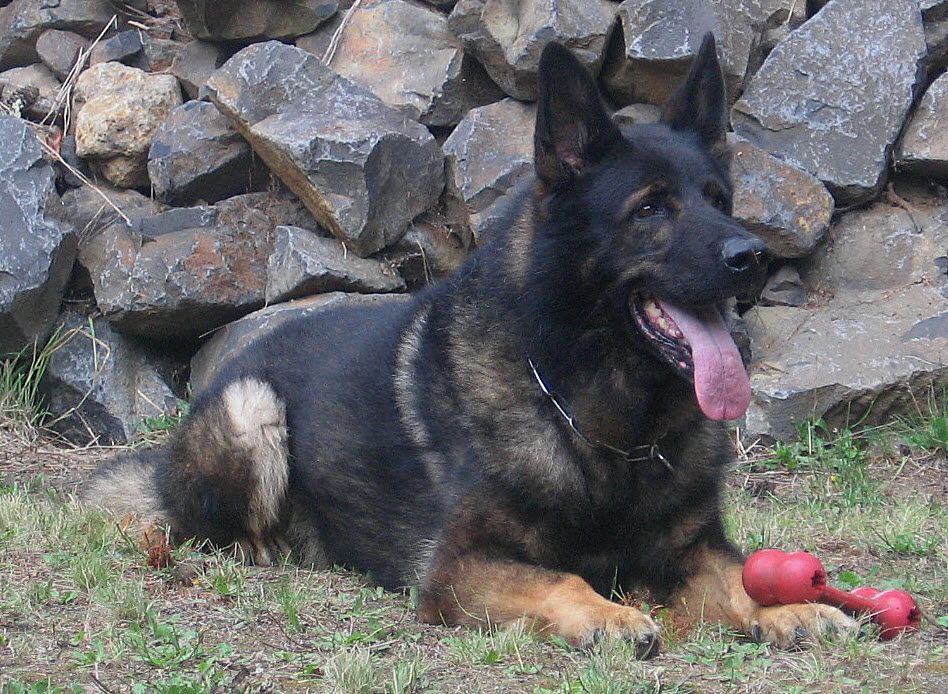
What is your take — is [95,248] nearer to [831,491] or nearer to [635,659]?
[831,491]

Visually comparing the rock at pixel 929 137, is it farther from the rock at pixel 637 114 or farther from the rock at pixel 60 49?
the rock at pixel 60 49

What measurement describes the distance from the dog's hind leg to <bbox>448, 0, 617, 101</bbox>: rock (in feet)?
10.5

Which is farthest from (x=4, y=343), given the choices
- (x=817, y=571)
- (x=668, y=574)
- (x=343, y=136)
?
(x=817, y=571)

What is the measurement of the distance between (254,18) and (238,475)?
168 inches

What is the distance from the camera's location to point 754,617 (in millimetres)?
3672

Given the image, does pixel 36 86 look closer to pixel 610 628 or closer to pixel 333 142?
pixel 333 142

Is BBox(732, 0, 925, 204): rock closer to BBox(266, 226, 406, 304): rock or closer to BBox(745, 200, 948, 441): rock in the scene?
BBox(745, 200, 948, 441): rock

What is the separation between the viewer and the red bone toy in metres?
3.50

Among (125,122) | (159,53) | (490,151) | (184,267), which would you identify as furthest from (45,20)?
(490,151)

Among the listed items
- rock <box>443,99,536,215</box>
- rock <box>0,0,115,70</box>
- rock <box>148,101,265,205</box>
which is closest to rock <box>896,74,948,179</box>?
rock <box>443,99,536,215</box>

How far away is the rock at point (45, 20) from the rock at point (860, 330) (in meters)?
5.31

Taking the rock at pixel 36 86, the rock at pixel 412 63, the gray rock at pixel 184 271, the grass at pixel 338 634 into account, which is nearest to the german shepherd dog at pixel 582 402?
the grass at pixel 338 634

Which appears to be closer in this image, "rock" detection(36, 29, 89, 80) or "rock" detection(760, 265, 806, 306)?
"rock" detection(760, 265, 806, 306)

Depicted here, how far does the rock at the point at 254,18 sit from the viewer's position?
315 inches
